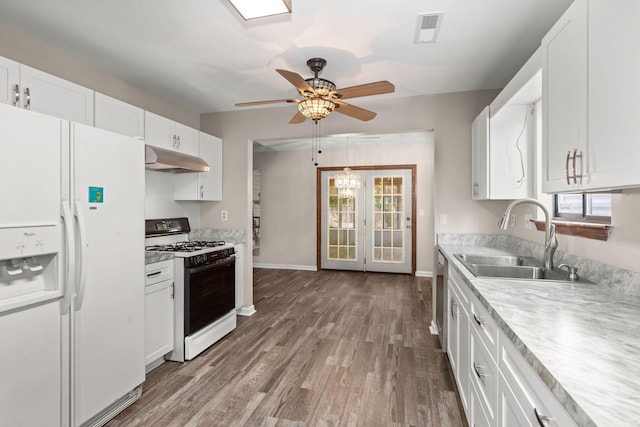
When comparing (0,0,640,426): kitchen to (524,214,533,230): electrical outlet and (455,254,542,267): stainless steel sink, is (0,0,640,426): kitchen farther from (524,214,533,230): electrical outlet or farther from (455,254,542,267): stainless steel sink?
(455,254,542,267): stainless steel sink

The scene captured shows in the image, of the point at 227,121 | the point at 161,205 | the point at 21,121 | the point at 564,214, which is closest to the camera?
the point at 21,121

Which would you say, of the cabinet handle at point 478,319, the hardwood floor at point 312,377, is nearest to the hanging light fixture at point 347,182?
the hardwood floor at point 312,377

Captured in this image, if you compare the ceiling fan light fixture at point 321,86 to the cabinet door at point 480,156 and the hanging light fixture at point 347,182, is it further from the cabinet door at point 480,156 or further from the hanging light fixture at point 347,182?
the hanging light fixture at point 347,182

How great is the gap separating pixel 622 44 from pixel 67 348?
2731 millimetres

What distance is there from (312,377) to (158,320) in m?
1.31

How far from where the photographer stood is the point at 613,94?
1.09 meters

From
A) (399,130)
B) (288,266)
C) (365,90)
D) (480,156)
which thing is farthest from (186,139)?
(288,266)

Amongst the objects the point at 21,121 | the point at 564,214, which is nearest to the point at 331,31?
the point at 21,121

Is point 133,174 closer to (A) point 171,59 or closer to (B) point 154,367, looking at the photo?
(A) point 171,59

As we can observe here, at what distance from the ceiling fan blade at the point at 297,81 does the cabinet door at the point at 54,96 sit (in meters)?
1.51

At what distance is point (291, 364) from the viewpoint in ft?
8.80

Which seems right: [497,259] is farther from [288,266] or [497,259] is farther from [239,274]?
[288,266]

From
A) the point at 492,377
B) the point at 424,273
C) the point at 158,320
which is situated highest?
the point at 492,377

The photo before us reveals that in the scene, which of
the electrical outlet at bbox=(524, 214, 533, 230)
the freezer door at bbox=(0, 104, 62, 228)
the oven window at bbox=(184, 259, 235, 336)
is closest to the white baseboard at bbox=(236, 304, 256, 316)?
the oven window at bbox=(184, 259, 235, 336)
